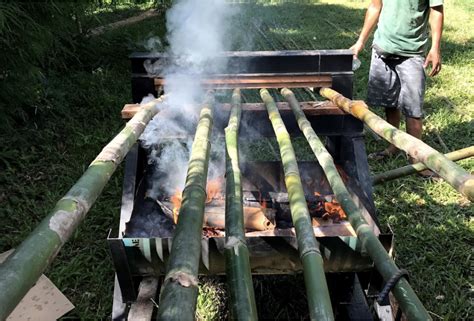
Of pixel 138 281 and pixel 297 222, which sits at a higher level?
pixel 297 222

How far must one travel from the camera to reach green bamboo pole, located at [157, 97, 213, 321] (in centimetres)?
119

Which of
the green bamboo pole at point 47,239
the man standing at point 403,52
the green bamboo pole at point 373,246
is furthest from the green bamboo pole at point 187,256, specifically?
the man standing at point 403,52

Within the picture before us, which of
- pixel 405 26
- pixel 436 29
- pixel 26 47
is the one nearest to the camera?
pixel 436 29

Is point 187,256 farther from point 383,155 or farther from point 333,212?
point 383,155

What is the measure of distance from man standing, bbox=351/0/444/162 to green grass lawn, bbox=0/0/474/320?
636 mm

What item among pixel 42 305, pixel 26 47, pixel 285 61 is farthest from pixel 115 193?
pixel 285 61

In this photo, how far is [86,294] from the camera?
10.5 ft

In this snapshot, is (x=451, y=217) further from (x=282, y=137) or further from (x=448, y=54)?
(x=448, y=54)

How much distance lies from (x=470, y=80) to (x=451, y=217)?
3967 mm

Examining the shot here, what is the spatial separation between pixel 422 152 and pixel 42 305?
93.3 inches

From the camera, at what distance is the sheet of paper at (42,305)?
2734 mm

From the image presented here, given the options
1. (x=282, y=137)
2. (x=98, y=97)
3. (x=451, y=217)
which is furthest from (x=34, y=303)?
(x=98, y=97)

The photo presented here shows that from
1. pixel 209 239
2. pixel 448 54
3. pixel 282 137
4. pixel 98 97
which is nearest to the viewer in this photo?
pixel 209 239

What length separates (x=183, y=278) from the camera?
4.25ft
